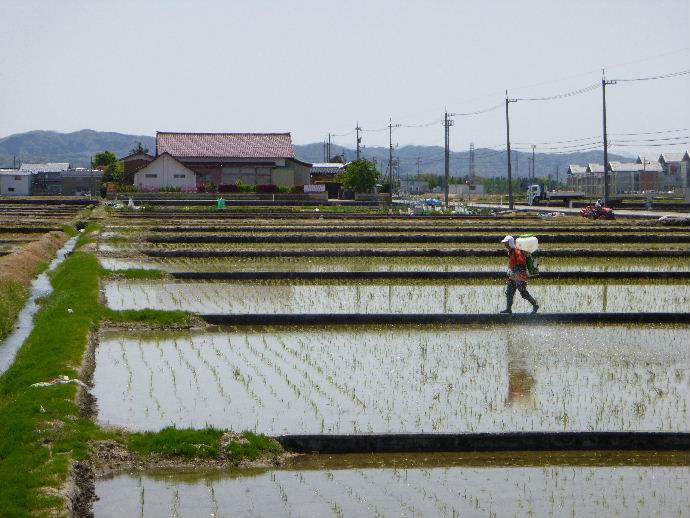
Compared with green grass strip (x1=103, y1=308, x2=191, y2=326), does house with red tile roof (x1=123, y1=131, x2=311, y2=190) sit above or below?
above

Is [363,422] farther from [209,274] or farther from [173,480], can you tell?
[209,274]

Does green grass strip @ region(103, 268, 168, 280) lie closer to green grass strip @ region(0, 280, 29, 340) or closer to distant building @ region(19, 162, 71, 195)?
green grass strip @ region(0, 280, 29, 340)

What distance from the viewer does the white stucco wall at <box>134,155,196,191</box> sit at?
51.5m

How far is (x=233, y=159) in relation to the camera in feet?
179

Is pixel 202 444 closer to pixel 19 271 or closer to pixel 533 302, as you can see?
pixel 533 302

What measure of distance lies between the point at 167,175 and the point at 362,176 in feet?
34.0

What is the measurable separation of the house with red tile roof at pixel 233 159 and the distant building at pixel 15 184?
9.89 m

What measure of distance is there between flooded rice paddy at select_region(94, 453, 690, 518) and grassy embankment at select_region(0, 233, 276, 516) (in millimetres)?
287

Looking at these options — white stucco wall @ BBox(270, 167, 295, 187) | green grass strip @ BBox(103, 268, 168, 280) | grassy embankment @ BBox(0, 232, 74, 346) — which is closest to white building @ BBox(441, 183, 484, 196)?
white stucco wall @ BBox(270, 167, 295, 187)

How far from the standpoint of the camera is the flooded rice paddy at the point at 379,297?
12.8 metres

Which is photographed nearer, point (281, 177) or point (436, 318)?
point (436, 318)

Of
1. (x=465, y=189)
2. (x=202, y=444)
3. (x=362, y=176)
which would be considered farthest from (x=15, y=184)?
(x=202, y=444)

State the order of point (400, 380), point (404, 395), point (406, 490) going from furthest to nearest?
point (400, 380) → point (404, 395) → point (406, 490)

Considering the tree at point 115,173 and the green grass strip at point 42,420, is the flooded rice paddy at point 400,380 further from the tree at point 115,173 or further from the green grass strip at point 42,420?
the tree at point 115,173
